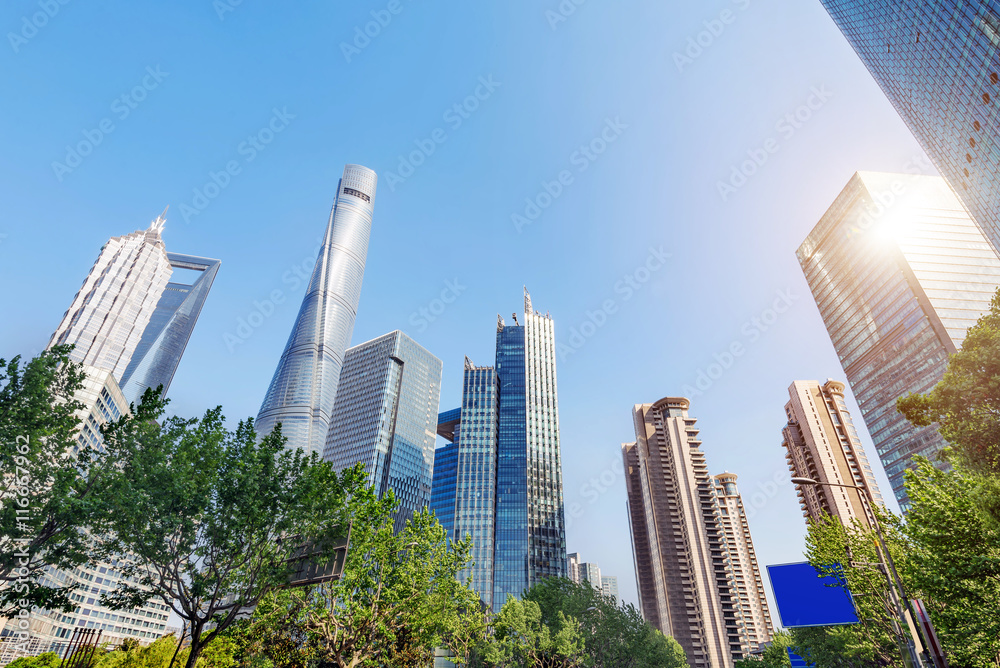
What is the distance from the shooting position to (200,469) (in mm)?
21016

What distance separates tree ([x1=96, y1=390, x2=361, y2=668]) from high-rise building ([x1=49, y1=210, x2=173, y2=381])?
154m

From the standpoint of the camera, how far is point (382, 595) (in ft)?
83.3

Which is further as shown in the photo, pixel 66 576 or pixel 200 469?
pixel 66 576

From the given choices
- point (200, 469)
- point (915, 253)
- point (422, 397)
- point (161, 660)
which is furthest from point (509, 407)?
point (200, 469)

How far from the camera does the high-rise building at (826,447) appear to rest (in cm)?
12112

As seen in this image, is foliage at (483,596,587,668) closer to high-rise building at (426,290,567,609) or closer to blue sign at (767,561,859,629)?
blue sign at (767,561,859,629)

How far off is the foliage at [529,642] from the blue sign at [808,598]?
2214cm

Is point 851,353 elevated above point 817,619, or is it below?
above

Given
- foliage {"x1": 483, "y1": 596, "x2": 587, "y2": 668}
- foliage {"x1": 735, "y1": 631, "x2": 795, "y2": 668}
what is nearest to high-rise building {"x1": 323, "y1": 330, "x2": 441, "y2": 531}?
foliage {"x1": 735, "y1": 631, "x2": 795, "y2": 668}

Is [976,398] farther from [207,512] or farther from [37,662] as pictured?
[37,662]

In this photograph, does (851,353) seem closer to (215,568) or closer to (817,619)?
(817,619)

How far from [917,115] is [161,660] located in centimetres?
10492

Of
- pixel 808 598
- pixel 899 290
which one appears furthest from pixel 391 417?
pixel 808 598

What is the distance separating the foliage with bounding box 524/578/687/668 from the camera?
170ft
